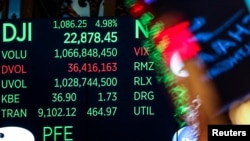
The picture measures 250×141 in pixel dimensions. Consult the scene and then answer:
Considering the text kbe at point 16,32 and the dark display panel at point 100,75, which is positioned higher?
the text kbe at point 16,32

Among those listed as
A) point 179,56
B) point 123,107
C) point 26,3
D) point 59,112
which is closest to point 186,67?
point 179,56

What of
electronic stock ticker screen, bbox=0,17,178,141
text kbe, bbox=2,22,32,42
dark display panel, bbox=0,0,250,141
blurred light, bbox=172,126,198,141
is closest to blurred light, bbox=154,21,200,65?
dark display panel, bbox=0,0,250,141

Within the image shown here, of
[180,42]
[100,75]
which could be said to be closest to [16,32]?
[100,75]

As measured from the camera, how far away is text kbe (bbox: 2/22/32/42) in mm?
7816

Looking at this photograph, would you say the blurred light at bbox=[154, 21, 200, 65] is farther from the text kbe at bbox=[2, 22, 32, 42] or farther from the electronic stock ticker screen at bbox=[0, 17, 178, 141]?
the text kbe at bbox=[2, 22, 32, 42]

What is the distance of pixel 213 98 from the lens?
7.49m

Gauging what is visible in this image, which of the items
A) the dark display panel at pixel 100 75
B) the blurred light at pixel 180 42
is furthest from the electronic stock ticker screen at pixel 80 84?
the blurred light at pixel 180 42

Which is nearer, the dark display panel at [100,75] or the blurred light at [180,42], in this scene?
the dark display panel at [100,75]

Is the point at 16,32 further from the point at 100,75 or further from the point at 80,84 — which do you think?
the point at 100,75

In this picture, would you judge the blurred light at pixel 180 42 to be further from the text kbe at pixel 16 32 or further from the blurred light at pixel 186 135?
the text kbe at pixel 16 32

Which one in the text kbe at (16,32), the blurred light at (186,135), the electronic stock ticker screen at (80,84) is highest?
the text kbe at (16,32)

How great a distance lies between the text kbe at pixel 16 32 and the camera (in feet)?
25.6

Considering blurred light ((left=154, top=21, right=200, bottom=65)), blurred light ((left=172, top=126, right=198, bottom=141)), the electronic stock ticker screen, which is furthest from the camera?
blurred light ((left=154, top=21, right=200, bottom=65))

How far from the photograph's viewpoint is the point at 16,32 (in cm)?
785
